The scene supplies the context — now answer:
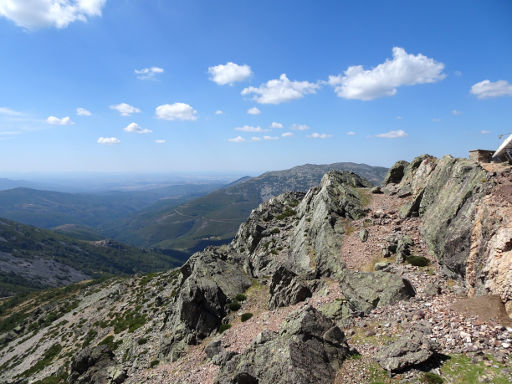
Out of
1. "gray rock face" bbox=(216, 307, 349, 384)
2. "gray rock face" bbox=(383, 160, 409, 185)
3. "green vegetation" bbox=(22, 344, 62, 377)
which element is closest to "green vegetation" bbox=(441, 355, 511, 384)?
"gray rock face" bbox=(216, 307, 349, 384)

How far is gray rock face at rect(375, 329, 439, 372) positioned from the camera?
14.1m

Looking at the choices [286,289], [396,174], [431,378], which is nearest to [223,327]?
[286,289]

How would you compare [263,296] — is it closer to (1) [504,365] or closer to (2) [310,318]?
(2) [310,318]

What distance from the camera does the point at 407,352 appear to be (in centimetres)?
1476

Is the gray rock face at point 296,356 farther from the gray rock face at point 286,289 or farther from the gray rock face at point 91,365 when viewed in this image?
the gray rock face at point 91,365

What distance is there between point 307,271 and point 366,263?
7822 millimetres


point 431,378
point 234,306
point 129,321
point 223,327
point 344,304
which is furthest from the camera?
point 129,321

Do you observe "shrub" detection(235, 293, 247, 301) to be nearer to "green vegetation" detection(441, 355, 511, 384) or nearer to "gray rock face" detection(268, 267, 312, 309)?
"gray rock face" detection(268, 267, 312, 309)

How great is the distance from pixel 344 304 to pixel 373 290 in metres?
2.75

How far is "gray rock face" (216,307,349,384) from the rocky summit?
0.08 meters

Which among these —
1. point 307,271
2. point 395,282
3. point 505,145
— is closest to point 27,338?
point 307,271

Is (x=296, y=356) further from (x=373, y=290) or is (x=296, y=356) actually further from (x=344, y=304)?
(x=373, y=290)

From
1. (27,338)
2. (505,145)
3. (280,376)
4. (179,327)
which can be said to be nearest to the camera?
(280,376)

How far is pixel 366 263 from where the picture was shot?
29594mm
